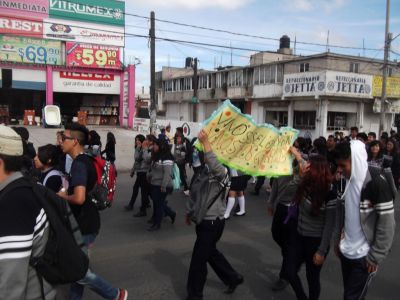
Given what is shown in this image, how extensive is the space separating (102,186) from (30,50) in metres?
24.7

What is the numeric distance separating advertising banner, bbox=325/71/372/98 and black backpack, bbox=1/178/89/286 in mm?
24466

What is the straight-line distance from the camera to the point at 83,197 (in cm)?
336

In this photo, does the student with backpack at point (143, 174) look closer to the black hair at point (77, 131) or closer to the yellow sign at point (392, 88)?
the black hair at point (77, 131)

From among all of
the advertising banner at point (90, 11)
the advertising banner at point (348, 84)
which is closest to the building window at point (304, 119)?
the advertising banner at point (348, 84)

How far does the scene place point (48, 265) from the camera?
78.4 inches

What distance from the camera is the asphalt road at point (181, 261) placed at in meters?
4.37

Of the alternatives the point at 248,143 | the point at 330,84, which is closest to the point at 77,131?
the point at 248,143

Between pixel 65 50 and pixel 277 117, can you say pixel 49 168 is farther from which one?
pixel 277 117

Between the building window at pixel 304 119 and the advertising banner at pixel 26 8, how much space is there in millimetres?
18704

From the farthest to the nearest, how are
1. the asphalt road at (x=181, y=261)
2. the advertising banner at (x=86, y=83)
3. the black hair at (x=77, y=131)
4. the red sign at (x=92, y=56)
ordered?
the advertising banner at (x=86, y=83), the red sign at (x=92, y=56), the asphalt road at (x=181, y=261), the black hair at (x=77, y=131)

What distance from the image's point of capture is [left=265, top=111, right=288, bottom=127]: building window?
98.2ft

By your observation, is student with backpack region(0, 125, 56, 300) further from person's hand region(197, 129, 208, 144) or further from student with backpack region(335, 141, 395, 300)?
student with backpack region(335, 141, 395, 300)

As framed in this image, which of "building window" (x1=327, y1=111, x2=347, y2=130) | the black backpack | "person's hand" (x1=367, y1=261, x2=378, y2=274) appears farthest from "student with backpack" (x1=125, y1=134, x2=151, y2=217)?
"building window" (x1=327, y1=111, x2=347, y2=130)

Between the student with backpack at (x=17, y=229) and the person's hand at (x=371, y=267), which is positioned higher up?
the student with backpack at (x=17, y=229)
